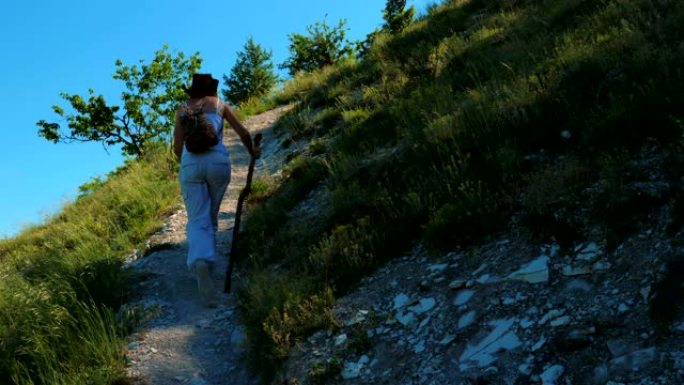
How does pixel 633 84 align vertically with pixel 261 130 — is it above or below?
below

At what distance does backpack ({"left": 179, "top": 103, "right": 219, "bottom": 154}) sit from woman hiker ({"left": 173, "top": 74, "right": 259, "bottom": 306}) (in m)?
0.06

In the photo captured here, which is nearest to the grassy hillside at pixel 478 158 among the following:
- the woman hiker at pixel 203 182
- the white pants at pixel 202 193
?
the woman hiker at pixel 203 182

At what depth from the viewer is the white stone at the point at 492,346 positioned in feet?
14.4

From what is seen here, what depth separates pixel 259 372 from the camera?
5.69 m

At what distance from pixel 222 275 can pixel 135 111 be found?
89.3 ft

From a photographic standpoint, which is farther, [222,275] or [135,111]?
[135,111]

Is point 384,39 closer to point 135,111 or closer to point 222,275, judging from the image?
point 222,275

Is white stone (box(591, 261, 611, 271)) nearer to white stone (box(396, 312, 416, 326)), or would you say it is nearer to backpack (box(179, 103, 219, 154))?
white stone (box(396, 312, 416, 326))

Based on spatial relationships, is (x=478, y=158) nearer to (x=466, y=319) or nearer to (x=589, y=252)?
(x=589, y=252)

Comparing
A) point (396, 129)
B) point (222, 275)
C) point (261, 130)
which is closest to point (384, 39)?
point (261, 130)

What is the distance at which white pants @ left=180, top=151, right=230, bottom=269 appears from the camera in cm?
691

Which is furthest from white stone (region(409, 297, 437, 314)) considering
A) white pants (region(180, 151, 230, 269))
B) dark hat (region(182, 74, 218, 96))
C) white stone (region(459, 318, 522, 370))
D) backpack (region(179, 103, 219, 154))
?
dark hat (region(182, 74, 218, 96))

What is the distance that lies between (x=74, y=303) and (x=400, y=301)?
3.88 meters

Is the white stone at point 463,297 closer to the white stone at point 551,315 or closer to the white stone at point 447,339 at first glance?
the white stone at point 447,339
